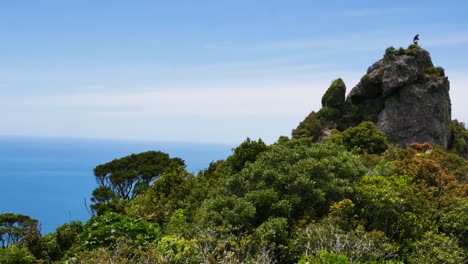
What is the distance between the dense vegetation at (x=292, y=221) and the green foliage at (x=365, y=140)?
56.1 ft

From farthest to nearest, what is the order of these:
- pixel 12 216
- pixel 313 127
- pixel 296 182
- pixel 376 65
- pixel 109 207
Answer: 1. pixel 376 65
2. pixel 313 127
3. pixel 12 216
4. pixel 109 207
5. pixel 296 182

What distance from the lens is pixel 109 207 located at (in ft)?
109

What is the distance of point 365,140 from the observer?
4347 cm

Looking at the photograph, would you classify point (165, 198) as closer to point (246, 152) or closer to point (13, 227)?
point (246, 152)

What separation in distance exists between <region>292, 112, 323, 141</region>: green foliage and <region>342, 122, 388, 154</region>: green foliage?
6410 millimetres

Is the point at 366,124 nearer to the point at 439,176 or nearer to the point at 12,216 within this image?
the point at 439,176

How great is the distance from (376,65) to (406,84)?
4888 mm

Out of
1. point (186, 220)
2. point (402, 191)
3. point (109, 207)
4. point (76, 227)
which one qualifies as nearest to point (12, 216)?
point (109, 207)

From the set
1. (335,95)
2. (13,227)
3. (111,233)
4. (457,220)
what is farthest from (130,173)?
(457,220)

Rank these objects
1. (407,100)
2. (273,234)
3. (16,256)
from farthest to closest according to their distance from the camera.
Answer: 1. (407,100)
2. (16,256)
3. (273,234)

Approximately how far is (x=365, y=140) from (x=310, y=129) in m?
8.62

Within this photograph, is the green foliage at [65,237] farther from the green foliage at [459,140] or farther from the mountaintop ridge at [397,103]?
the green foliage at [459,140]

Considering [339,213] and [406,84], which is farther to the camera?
[406,84]

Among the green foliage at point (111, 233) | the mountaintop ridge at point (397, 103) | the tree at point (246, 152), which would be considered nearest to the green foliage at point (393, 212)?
the tree at point (246, 152)
